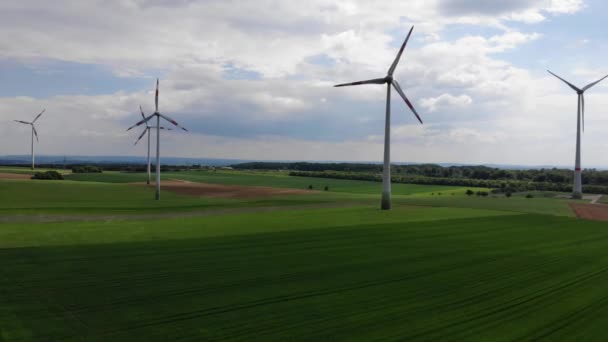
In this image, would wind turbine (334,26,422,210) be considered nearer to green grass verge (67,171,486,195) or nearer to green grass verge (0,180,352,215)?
green grass verge (0,180,352,215)

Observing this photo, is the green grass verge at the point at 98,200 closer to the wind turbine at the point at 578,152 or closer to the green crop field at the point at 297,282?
the green crop field at the point at 297,282

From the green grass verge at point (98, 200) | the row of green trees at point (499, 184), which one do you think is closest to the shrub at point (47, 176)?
the green grass verge at point (98, 200)

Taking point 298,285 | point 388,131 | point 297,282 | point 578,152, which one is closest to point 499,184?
point 578,152

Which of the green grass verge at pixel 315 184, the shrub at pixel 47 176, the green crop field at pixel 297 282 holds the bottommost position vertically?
the green crop field at pixel 297 282

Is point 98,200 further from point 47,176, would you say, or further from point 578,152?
point 578,152

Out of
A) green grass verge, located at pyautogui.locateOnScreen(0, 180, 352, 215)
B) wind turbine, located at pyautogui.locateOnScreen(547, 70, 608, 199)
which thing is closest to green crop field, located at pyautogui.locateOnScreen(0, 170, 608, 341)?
green grass verge, located at pyautogui.locateOnScreen(0, 180, 352, 215)

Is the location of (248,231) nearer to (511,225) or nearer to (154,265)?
(154,265)
